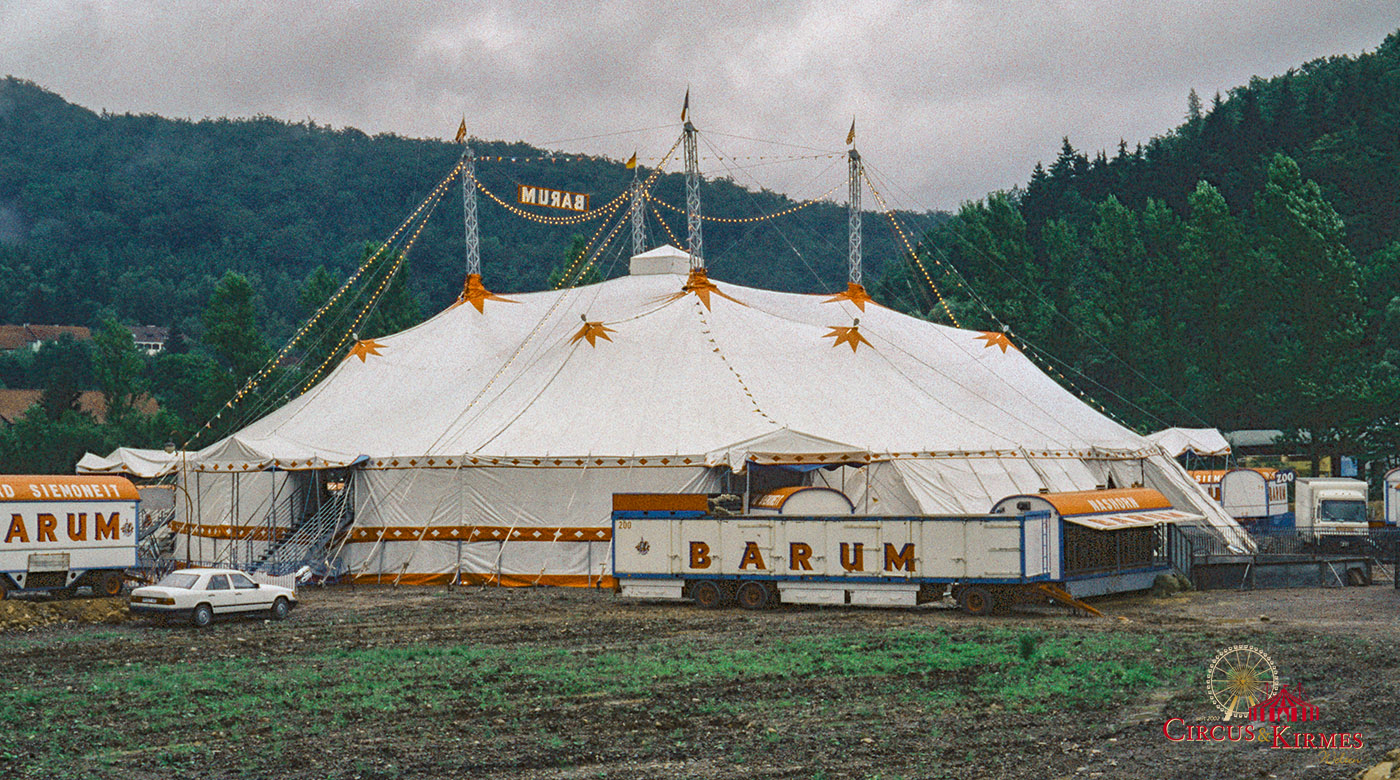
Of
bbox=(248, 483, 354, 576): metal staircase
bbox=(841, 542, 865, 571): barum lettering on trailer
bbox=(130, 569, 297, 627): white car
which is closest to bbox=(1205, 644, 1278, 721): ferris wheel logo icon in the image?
bbox=(841, 542, 865, 571): barum lettering on trailer

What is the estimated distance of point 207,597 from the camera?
27.7 metres

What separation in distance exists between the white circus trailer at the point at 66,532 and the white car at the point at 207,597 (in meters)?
5.38

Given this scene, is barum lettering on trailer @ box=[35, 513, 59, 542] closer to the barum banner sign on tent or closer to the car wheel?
the car wheel

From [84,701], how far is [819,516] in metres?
15.6

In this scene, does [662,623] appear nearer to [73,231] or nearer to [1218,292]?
[1218,292]

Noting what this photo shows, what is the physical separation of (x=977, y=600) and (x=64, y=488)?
21541 millimetres

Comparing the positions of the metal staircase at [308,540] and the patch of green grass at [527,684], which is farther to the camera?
the metal staircase at [308,540]

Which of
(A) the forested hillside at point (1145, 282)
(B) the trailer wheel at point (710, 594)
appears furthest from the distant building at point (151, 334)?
(B) the trailer wheel at point (710, 594)

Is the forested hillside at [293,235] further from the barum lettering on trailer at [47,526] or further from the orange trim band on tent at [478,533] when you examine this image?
the barum lettering on trailer at [47,526]

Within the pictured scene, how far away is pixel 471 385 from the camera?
43.3 metres

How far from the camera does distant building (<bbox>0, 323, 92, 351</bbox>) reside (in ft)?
499
